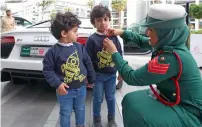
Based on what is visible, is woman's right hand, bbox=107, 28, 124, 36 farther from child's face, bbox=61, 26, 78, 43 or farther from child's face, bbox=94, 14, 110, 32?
child's face, bbox=61, 26, 78, 43

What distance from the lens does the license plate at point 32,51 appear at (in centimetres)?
391

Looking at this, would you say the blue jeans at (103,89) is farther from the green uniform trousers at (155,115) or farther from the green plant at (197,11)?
the green plant at (197,11)

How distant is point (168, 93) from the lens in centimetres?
203

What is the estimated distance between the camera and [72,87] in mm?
2594

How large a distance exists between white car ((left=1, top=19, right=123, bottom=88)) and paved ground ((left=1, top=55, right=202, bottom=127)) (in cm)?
40

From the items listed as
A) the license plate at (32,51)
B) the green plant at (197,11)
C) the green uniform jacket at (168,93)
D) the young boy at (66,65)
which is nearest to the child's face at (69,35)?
the young boy at (66,65)

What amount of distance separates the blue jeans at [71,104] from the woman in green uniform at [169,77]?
2.43 feet

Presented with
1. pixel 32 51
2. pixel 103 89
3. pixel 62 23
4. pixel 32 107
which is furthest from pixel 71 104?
pixel 32 51

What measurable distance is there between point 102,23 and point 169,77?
3.92 feet

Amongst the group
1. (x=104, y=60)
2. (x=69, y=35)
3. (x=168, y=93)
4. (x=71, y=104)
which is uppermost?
(x=69, y=35)

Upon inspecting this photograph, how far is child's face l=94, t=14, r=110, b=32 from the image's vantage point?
288 centimetres

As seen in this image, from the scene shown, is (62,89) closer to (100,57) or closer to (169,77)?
(100,57)

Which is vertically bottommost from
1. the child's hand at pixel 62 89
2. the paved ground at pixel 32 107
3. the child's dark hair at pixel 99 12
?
the paved ground at pixel 32 107

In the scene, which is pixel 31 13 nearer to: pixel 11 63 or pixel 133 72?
pixel 11 63
